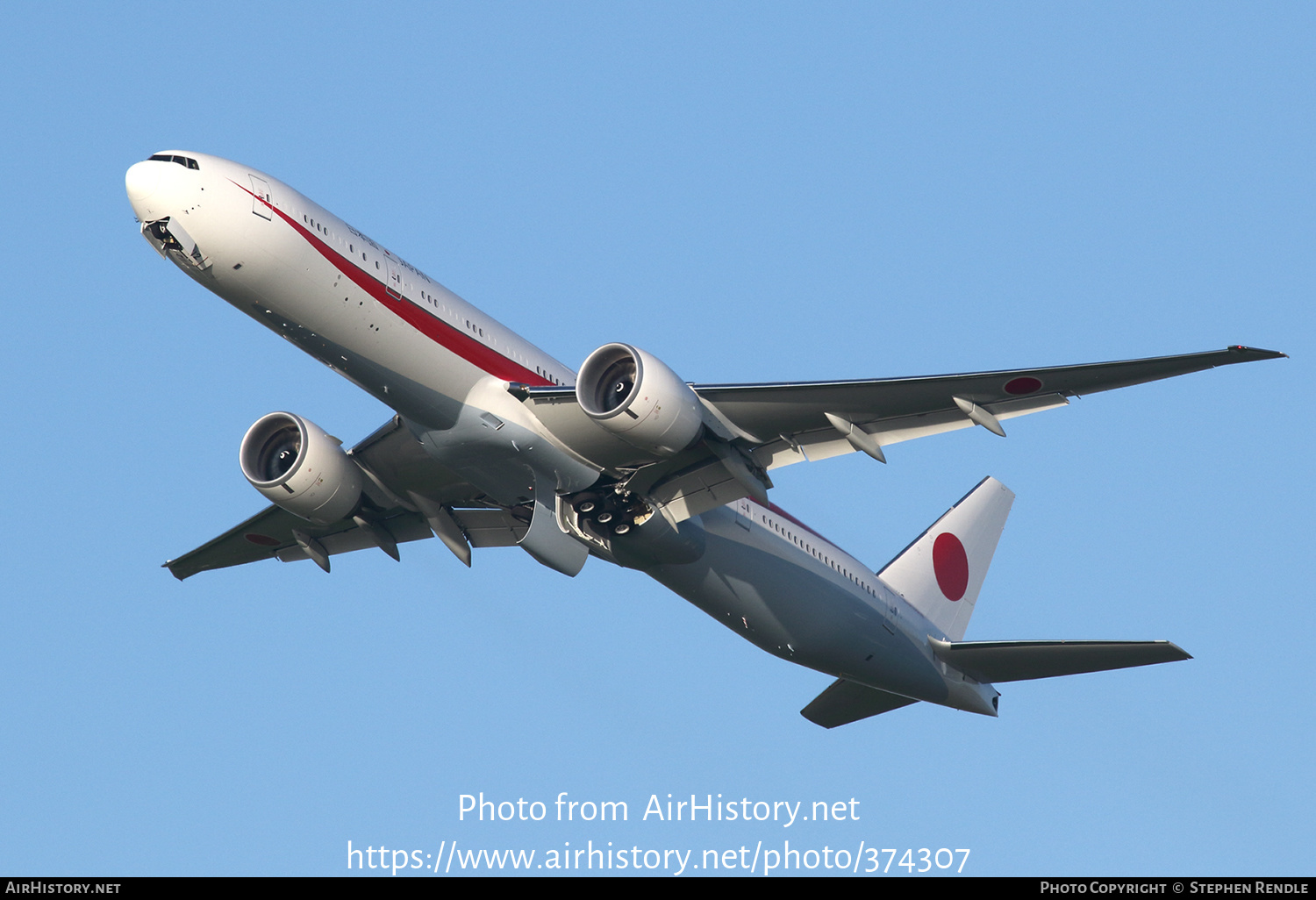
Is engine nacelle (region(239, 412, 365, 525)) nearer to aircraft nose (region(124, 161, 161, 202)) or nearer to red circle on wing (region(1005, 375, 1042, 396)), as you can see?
aircraft nose (region(124, 161, 161, 202))

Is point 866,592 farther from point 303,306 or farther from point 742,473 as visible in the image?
point 303,306

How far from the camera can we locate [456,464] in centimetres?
2805

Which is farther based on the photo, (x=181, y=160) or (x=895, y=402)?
(x=895, y=402)

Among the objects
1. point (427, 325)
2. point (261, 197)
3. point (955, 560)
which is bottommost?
point (427, 325)

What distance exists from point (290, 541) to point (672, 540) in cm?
1082

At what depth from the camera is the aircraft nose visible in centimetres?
2427

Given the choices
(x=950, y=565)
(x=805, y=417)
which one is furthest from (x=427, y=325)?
(x=950, y=565)

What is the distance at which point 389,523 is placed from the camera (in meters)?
33.5

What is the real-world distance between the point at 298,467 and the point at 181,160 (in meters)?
6.90

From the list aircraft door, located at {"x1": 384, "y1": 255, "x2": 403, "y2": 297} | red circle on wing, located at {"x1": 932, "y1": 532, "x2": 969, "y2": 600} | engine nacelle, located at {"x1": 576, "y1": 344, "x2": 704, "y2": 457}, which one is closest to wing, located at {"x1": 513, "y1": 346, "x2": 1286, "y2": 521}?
engine nacelle, located at {"x1": 576, "y1": 344, "x2": 704, "y2": 457}

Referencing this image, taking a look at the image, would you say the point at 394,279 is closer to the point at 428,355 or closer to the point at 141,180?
the point at 428,355

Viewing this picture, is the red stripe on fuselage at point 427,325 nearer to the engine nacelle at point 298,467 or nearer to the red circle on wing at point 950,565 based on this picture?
the engine nacelle at point 298,467

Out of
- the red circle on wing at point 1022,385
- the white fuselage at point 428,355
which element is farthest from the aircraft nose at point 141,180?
the red circle on wing at point 1022,385

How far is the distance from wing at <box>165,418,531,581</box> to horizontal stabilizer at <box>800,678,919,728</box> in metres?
9.48
